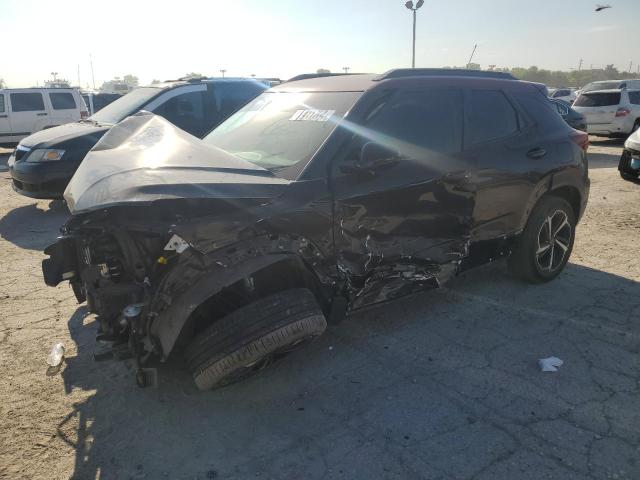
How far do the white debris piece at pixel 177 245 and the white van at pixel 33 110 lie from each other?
46.8 ft

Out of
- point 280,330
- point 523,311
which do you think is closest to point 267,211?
point 280,330

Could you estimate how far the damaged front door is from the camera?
10.2ft

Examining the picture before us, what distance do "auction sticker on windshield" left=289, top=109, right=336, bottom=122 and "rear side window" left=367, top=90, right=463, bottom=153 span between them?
30cm

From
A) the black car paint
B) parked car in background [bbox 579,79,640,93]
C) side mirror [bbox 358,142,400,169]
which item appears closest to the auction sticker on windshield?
side mirror [bbox 358,142,400,169]

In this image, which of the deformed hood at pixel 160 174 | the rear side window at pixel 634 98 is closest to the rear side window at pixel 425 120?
the deformed hood at pixel 160 174

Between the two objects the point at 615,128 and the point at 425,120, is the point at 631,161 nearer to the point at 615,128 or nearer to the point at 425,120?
the point at 425,120

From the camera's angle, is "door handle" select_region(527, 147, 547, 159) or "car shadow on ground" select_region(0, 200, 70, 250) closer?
"door handle" select_region(527, 147, 547, 159)

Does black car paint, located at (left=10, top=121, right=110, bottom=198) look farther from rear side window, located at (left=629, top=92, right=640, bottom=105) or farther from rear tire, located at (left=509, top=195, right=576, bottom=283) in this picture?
rear side window, located at (left=629, top=92, right=640, bottom=105)

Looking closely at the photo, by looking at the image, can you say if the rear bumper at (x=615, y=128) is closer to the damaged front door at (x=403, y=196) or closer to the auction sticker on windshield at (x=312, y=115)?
the damaged front door at (x=403, y=196)

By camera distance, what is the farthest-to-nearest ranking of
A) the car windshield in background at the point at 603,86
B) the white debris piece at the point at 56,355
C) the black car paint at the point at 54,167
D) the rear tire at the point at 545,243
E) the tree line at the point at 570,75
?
the tree line at the point at 570,75, the car windshield in background at the point at 603,86, the black car paint at the point at 54,167, the rear tire at the point at 545,243, the white debris piece at the point at 56,355

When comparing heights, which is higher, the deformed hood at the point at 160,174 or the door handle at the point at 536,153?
the deformed hood at the point at 160,174

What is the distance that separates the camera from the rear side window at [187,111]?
7789 mm

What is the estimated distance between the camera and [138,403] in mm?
2951

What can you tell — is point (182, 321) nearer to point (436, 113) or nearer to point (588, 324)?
point (436, 113)
